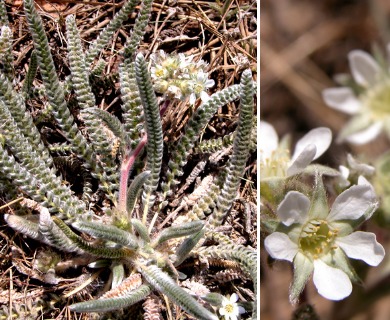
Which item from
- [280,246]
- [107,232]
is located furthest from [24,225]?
[280,246]

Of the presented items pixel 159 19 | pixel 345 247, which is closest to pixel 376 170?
pixel 345 247

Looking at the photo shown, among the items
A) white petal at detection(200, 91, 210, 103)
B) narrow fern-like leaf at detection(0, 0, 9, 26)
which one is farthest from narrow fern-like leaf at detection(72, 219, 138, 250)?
narrow fern-like leaf at detection(0, 0, 9, 26)

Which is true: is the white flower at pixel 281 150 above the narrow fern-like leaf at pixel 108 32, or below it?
below

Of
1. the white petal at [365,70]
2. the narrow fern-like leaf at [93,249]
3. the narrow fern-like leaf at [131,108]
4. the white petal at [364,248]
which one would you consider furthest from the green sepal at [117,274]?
the white petal at [365,70]

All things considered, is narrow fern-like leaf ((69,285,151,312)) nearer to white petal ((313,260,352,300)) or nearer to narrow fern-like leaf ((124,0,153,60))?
white petal ((313,260,352,300))

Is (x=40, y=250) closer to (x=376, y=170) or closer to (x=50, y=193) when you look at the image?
(x=50, y=193)

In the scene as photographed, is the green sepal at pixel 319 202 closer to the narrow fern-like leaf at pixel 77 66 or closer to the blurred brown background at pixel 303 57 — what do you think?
the blurred brown background at pixel 303 57
